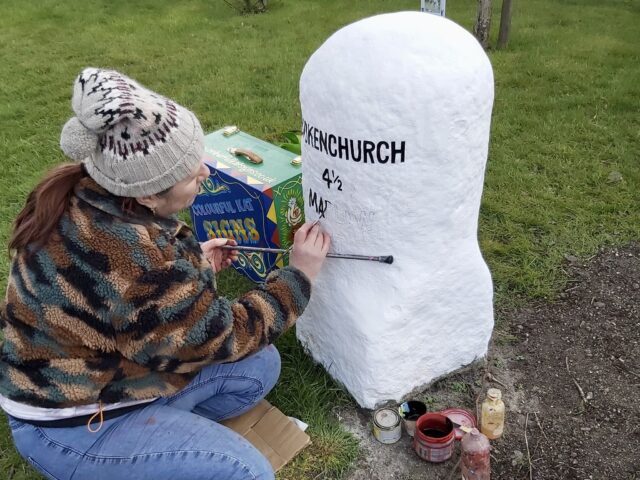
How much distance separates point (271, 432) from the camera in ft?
7.75

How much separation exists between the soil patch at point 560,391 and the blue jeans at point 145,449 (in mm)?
611

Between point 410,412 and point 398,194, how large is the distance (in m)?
0.90

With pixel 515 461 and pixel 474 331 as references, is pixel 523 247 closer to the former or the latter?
pixel 474 331

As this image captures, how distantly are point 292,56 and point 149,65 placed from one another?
4.97 feet

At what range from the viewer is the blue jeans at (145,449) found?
1.79m

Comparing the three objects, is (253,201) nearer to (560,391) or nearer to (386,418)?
(386,418)

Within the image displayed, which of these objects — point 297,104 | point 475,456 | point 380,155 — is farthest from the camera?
point 297,104

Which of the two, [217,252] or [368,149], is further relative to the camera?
[217,252]

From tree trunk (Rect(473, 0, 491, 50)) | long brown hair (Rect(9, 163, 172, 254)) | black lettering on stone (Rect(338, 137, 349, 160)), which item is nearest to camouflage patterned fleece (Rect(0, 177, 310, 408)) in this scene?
long brown hair (Rect(9, 163, 172, 254))

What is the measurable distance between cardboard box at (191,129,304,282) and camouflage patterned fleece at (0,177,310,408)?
109 centimetres

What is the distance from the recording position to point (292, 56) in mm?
6395

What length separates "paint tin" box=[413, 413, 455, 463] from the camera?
2.19 meters

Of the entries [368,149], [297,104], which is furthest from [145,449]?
[297,104]

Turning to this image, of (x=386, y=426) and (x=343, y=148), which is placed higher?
(x=343, y=148)
